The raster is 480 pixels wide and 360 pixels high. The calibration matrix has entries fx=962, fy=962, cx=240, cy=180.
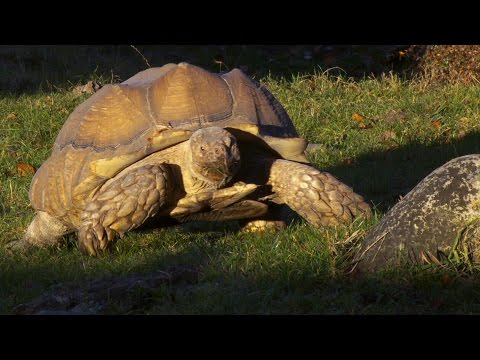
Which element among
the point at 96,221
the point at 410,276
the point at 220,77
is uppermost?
the point at 220,77

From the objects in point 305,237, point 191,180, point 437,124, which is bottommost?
point 437,124

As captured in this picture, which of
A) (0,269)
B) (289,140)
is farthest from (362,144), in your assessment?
(0,269)

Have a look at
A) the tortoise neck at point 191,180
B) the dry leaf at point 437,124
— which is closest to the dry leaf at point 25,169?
the tortoise neck at point 191,180

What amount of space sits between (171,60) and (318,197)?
753 centimetres

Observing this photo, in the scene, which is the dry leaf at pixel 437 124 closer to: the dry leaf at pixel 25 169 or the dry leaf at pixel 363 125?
the dry leaf at pixel 363 125

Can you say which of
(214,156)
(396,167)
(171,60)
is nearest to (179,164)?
(214,156)

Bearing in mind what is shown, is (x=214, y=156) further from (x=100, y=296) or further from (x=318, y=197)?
(x=100, y=296)

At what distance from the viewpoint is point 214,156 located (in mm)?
5988

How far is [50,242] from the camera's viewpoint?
6.82m

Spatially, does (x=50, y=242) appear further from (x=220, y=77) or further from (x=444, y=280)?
(x=444, y=280)

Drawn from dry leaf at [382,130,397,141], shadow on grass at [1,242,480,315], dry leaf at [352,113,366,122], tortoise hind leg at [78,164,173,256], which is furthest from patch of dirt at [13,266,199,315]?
dry leaf at [352,113,366,122]

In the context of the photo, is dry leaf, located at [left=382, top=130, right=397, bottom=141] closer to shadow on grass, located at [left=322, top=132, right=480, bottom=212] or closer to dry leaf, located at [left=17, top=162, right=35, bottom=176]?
shadow on grass, located at [left=322, top=132, right=480, bottom=212]

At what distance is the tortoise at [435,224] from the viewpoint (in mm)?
4918

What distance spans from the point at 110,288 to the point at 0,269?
116cm
